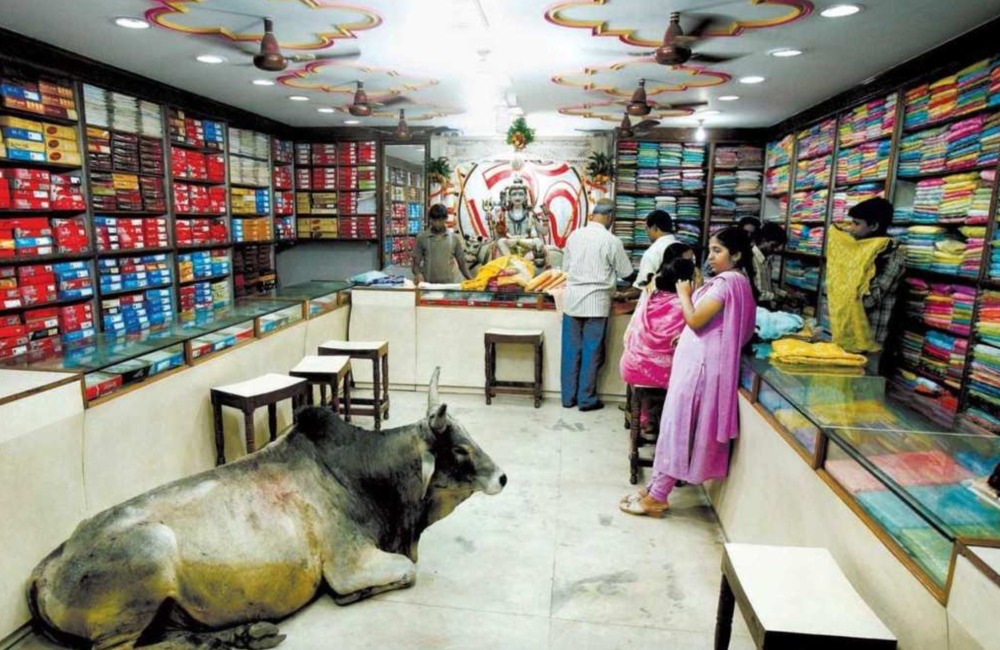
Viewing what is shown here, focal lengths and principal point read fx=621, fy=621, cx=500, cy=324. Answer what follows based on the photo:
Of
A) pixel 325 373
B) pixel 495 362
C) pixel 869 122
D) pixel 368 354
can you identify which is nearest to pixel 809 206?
pixel 869 122

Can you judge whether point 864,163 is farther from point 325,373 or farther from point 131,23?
point 131,23

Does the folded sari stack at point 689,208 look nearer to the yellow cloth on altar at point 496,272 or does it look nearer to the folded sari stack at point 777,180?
the folded sari stack at point 777,180

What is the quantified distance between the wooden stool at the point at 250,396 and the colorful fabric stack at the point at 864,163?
4.63 meters

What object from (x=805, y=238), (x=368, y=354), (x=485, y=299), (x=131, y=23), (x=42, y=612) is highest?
(x=131, y=23)

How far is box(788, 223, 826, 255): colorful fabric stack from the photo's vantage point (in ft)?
20.3

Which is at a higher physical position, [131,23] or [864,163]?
[131,23]

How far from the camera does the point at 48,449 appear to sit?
227 centimetres

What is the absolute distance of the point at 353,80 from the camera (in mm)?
5508

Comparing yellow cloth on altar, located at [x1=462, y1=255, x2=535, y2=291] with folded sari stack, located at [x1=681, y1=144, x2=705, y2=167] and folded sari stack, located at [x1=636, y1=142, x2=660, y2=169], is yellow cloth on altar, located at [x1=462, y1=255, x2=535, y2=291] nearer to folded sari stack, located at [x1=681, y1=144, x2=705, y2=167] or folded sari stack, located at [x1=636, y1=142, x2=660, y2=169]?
folded sari stack, located at [x1=636, y1=142, x2=660, y2=169]

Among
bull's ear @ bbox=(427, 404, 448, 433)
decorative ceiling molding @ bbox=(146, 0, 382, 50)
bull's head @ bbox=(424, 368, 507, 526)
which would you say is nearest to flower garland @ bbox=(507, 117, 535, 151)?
decorative ceiling molding @ bbox=(146, 0, 382, 50)

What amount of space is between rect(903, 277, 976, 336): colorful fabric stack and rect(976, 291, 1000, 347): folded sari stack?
9 centimetres

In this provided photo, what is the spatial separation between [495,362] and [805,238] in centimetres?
370

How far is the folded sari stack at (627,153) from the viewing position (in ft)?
26.2

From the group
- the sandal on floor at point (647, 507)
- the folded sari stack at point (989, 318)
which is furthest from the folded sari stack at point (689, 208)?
the sandal on floor at point (647, 507)
